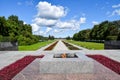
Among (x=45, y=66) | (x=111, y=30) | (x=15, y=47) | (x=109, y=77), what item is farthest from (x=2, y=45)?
(x=111, y=30)

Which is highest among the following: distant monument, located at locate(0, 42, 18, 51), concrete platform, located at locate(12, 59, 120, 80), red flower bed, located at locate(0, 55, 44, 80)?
distant monument, located at locate(0, 42, 18, 51)

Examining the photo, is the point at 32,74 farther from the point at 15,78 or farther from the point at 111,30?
the point at 111,30

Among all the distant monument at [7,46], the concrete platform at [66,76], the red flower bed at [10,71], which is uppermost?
the distant monument at [7,46]

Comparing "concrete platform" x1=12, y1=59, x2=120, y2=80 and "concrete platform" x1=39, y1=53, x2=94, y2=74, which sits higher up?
"concrete platform" x1=39, y1=53, x2=94, y2=74

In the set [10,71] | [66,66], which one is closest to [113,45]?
[66,66]

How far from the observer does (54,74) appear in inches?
421

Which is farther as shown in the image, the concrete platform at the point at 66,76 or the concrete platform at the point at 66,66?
the concrete platform at the point at 66,66

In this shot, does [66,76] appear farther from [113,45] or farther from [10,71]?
[113,45]

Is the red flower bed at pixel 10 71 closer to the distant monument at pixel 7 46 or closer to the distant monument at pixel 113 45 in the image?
the distant monument at pixel 7 46

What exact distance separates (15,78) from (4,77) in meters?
0.64

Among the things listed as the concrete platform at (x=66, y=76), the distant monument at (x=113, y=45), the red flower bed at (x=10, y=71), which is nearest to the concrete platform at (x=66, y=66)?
the concrete platform at (x=66, y=76)

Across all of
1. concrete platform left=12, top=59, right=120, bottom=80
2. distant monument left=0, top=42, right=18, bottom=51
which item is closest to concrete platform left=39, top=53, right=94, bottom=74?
concrete platform left=12, top=59, right=120, bottom=80

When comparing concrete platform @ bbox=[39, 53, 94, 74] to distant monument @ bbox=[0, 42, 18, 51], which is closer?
concrete platform @ bbox=[39, 53, 94, 74]

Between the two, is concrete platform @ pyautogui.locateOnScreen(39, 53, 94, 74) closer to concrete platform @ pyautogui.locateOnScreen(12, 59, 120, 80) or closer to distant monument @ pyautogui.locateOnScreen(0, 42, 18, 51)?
concrete platform @ pyautogui.locateOnScreen(12, 59, 120, 80)
